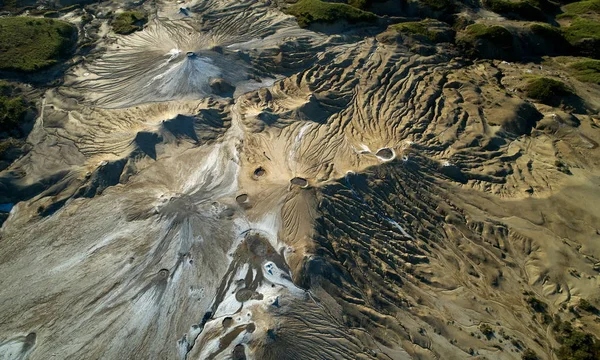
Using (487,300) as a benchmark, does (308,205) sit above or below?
above

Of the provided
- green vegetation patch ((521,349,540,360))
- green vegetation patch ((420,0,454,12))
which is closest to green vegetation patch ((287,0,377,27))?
green vegetation patch ((420,0,454,12))

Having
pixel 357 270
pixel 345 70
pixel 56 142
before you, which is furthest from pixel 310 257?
pixel 56 142

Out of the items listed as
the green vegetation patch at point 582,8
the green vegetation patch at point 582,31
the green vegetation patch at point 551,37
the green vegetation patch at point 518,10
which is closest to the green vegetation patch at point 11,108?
the green vegetation patch at point 518,10

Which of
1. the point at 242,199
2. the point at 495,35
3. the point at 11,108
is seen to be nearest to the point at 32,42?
the point at 11,108

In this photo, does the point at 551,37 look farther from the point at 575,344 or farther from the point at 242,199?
the point at 242,199

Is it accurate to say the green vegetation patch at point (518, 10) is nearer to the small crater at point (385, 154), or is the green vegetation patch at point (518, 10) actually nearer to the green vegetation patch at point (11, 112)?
the small crater at point (385, 154)

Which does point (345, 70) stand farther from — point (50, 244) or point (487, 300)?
point (50, 244)
